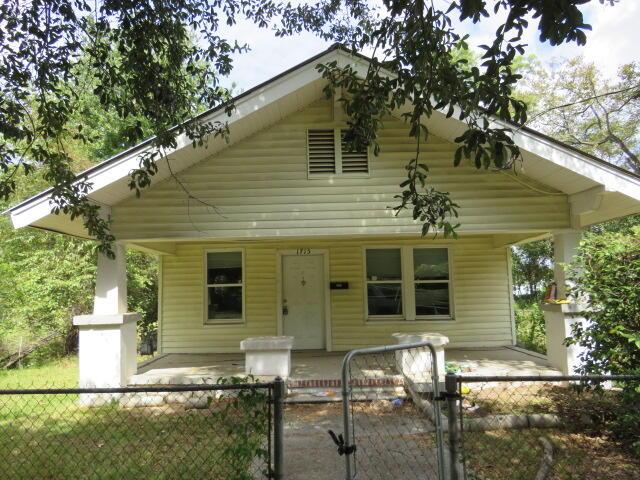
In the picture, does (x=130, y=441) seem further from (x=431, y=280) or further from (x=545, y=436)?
(x=431, y=280)

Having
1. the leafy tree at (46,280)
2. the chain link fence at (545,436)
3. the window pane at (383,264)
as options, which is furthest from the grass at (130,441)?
the leafy tree at (46,280)

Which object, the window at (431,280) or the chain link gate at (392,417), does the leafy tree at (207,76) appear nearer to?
the chain link gate at (392,417)

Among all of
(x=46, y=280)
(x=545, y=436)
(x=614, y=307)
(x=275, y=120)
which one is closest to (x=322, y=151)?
(x=275, y=120)

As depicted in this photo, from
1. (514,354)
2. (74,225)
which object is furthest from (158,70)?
(514,354)

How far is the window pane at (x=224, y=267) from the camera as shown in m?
10.9

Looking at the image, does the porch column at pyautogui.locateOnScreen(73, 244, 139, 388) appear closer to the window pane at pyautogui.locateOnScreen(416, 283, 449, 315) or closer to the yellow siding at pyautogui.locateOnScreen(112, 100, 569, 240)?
the yellow siding at pyautogui.locateOnScreen(112, 100, 569, 240)

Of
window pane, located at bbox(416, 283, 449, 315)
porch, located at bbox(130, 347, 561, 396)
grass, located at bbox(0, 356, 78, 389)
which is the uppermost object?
window pane, located at bbox(416, 283, 449, 315)

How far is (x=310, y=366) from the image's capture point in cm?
860

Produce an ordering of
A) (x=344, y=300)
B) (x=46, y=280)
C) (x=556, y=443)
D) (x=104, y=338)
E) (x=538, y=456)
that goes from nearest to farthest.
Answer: (x=538, y=456) → (x=556, y=443) → (x=104, y=338) → (x=344, y=300) → (x=46, y=280)

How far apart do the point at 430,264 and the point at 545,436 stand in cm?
577

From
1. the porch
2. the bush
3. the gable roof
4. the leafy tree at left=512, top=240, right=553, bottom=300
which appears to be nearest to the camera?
the bush

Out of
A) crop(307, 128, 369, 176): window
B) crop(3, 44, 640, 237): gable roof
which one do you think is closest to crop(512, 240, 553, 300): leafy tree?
crop(3, 44, 640, 237): gable roof

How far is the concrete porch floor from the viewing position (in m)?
7.64

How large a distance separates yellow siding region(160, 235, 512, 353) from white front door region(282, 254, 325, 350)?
10.4 inches
